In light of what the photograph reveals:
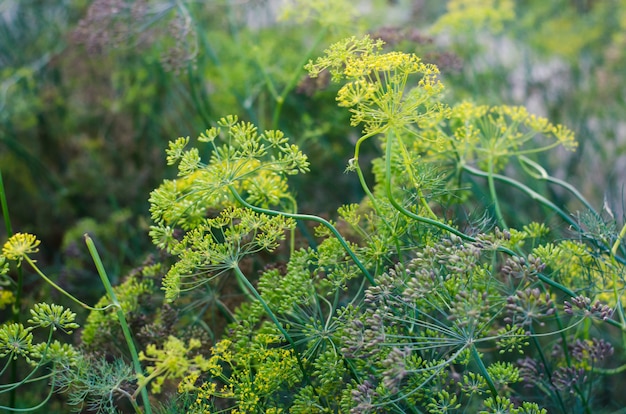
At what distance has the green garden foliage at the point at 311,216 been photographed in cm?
64

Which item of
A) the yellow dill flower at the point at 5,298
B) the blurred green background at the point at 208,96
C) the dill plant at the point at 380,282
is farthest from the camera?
the blurred green background at the point at 208,96

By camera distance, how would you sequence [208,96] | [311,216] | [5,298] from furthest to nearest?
1. [208,96]
2. [5,298]
3. [311,216]

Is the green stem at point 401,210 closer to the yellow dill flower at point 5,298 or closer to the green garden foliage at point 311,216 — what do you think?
the green garden foliage at point 311,216

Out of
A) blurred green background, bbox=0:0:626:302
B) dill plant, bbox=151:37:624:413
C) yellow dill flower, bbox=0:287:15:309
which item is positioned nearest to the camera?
dill plant, bbox=151:37:624:413

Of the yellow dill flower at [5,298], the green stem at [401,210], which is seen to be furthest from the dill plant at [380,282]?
the yellow dill flower at [5,298]

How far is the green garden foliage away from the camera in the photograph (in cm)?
64

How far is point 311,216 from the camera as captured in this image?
62 cm

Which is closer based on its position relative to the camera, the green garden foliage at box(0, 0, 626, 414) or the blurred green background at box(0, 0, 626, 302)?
the green garden foliage at box(0, 0, 626, 414)

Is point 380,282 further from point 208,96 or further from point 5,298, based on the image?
point 208,96

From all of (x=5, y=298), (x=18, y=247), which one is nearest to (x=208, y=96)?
(x=5, y=298)

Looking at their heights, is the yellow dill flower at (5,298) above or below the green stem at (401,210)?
below

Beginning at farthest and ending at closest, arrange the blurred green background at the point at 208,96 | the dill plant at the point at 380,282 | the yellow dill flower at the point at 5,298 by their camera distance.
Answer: the blurred green background at the point at 208,96 < the yellow dill flower at the point at 5,298 < the dill plant at the point at 380,282

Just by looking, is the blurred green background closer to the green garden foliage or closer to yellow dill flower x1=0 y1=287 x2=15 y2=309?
the green garden foliage

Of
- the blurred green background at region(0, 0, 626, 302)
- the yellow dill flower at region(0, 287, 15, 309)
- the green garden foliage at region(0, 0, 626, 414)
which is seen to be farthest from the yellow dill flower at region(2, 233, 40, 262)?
the blurred green background at region(0, 0, 626, 302)
